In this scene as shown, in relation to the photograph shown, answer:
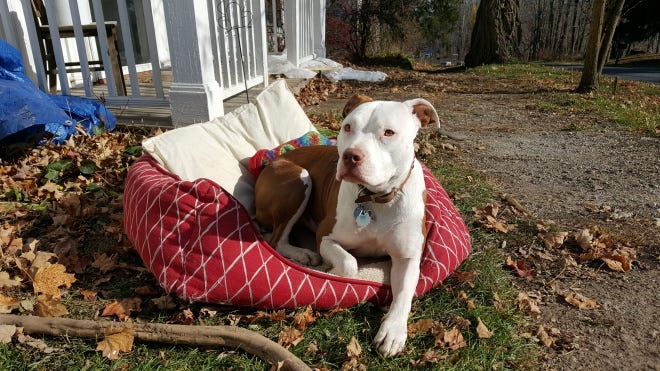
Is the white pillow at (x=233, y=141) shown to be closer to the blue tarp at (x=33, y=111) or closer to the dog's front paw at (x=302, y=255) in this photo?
the dog's front paw at (x=302, y=255)

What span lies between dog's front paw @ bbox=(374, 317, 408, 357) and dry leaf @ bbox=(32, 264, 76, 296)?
191 centimetres

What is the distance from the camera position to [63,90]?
18.7 feet

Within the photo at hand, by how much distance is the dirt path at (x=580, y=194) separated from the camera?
8.04 feet

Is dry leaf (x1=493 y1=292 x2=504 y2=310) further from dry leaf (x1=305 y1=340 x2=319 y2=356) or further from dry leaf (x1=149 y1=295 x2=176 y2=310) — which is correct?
dry leaf (x1=149 y1=295 x2=176 y2=310)

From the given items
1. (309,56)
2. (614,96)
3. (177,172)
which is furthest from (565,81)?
(177,172)

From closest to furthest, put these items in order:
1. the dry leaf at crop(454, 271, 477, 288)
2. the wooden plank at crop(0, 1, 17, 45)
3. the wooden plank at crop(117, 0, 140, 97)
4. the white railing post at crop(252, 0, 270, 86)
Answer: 1. the dry leaf at crop(454, 271, 477, 288)
2. the wooden plank at crop(117, 0, 140, 97)
3. the wooden plank at crop(0, 1, 17, 45)
4. the white railing post at crop(252, 0, 270, 86)

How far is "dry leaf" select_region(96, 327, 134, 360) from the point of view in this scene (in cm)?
221

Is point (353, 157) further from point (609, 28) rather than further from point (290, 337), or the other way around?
point (609, 28)

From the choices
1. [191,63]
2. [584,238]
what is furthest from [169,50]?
[584,238]

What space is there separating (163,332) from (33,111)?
3335 mm

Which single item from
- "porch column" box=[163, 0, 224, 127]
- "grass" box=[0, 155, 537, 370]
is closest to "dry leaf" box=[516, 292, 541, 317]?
"grass" box=[0, 155, 537, 370]

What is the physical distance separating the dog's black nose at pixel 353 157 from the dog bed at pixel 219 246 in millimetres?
728

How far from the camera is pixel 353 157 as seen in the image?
2.21 metres

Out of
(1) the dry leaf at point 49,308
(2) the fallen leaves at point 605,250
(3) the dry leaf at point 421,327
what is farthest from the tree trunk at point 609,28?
(1) the dry leaf at point 49,308
